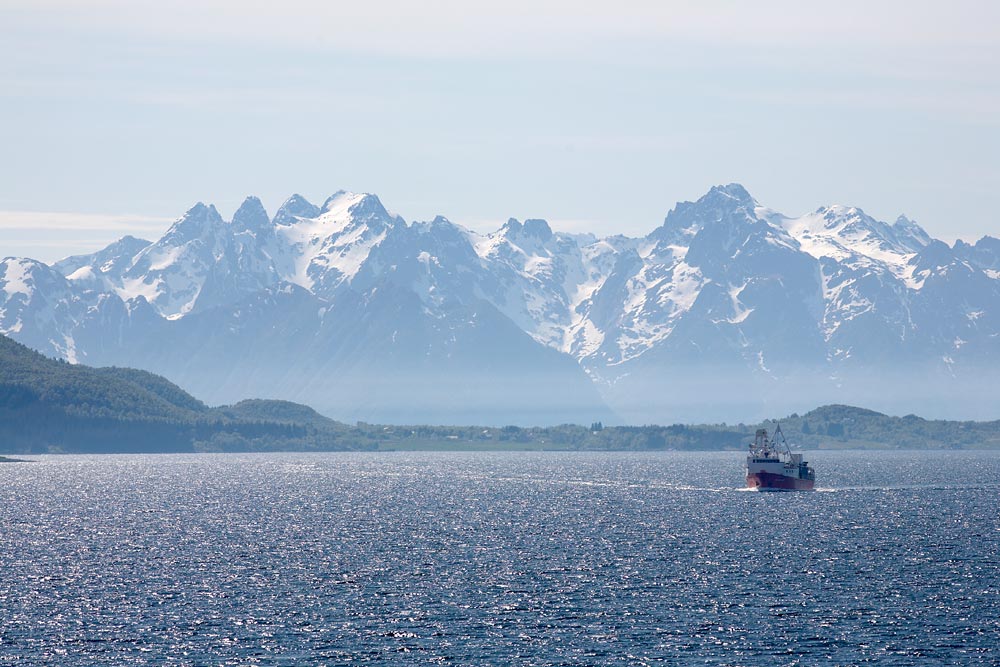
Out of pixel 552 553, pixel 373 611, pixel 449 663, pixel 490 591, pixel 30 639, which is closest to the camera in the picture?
pixel 449 663

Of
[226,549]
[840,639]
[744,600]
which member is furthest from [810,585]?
[226,549]

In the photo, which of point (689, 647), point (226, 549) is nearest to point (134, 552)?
point (226, 549)

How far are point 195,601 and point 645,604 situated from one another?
138 feet

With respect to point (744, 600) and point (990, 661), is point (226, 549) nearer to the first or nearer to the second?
point (744, 600)

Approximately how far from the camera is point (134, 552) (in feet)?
607

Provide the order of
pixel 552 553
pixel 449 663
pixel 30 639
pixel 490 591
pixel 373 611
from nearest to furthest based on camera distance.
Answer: pixel 449 663, pixel 30 639, pixel 373 611, pixel 490 591, pixel 552 553

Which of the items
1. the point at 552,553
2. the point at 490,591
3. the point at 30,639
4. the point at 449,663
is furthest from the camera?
the point at 552,553

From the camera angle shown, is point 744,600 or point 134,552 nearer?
point 744,600

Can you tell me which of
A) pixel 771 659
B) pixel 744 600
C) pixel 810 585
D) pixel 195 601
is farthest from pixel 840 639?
pixel 195 601

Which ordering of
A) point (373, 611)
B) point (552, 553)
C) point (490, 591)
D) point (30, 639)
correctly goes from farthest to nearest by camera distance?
point (552, 553) < point (490, 591) < point (373, 611) < point (30, 639)

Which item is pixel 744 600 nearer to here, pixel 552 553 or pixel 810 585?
pixel 810 585

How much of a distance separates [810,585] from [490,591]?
32.8 metres

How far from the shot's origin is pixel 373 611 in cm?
13588

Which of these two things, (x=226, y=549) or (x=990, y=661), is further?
(x=226, y=549)
